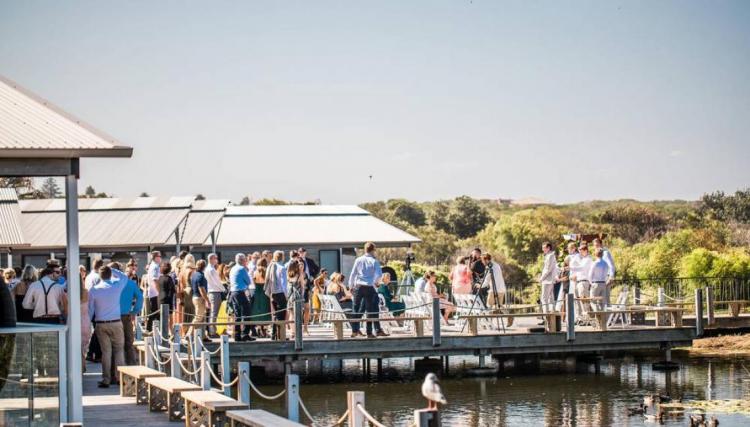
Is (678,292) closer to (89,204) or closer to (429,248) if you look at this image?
(89,204)

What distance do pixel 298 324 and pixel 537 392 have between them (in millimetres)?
5264

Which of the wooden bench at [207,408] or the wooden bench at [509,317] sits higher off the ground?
the wooden bench at [509,317]

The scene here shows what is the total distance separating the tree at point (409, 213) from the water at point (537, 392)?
87472 millimetres

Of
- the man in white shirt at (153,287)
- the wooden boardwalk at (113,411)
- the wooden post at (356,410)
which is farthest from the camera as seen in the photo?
the man in white shirt at (153,287)

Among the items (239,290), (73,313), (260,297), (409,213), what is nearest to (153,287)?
(239,290)

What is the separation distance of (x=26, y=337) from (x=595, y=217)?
88423 mm

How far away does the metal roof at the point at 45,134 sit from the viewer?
14688 millimetres

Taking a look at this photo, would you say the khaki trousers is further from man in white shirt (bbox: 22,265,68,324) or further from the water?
the water

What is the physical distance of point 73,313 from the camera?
609 inches

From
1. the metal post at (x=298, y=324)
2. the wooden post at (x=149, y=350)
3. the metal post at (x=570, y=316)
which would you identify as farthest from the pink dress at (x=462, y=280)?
the wooden post at (x=149, y=350)

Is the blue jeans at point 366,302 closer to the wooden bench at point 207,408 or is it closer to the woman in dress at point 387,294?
the woman in dress at point 387,294

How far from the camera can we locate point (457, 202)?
117625 mm

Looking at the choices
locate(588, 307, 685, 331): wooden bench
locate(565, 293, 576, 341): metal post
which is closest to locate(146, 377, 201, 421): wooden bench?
locate(565, 293, 576, 341): metal post

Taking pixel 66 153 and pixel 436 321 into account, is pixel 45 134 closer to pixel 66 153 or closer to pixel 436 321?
pixel 66 153
